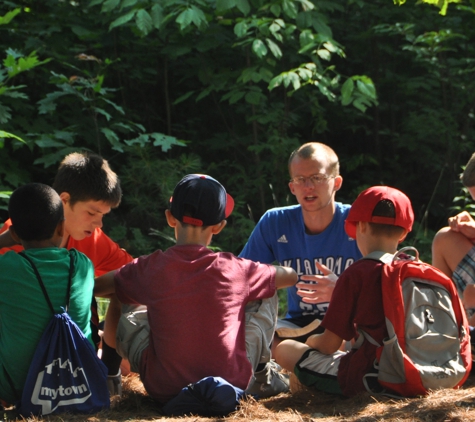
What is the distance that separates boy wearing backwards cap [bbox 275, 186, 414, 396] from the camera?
9.73ft

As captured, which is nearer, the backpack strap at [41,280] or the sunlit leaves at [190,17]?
the backpack strap at [41,280]

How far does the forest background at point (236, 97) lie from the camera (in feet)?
20.7

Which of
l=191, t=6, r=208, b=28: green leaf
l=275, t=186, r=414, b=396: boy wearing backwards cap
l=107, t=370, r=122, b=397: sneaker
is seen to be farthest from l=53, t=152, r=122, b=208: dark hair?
l=191, t=6, r=208, b=28: green leaf

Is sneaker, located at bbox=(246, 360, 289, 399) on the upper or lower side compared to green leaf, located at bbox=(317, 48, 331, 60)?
lower

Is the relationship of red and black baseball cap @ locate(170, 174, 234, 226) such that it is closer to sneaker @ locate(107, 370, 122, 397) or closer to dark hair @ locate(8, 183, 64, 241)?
dark hair @ locate(8, 183, 64, 241)

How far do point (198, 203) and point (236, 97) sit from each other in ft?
12.4

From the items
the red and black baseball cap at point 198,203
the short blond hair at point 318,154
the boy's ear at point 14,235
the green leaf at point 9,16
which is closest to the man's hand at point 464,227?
the short blond hair at point 318,154

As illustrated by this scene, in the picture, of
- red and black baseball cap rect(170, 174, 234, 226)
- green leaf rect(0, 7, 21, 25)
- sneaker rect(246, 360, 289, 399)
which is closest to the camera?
red and black baseball cap rect(170, 174, 234, 226)

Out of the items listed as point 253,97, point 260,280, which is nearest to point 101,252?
point 260,280

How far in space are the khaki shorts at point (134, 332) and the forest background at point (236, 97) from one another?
117 inches

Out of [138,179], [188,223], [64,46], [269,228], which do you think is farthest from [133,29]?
[188,223]

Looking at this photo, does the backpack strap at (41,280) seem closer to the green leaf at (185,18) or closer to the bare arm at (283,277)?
the bare arm at (283,277)

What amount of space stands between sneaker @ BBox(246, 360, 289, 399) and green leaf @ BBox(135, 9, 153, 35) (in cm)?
355

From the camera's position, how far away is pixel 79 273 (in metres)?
2.93
